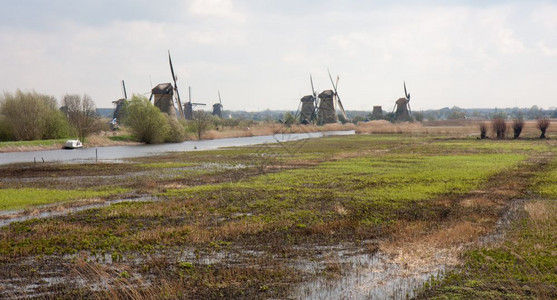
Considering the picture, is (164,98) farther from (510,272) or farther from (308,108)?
(510,272)

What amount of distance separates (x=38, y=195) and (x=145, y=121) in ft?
207

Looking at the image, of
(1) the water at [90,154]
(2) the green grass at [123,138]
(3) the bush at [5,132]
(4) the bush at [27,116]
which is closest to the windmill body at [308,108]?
(2) the green grass at [123,138]

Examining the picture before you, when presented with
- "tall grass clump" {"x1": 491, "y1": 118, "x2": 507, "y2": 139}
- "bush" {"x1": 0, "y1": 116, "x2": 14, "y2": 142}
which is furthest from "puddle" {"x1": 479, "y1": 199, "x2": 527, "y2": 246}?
"bush" {"x1": 0, "y1": 116, "x2": 14, "y2": 142}

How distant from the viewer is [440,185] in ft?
94.5

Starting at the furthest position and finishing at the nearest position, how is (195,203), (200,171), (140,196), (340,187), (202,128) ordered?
1. (202,128)
2. (200,171)
3. (340,187)
4. (140,196)
5. (195,203)

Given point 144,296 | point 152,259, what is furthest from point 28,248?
point 144,296

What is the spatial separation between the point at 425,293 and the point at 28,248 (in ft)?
36.5

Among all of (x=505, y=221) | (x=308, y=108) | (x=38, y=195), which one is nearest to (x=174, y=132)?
(x=38, y=195)

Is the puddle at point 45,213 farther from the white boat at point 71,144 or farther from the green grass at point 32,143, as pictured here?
the white boat at point 71,144

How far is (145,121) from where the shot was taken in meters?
87.8

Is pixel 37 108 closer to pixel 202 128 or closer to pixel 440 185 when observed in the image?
pixel 202 128

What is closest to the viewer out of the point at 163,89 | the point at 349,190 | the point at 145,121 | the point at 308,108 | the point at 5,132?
the point at 349,190

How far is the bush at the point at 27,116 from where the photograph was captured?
74062 millimetres

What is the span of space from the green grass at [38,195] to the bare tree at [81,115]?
5608 centimetres
